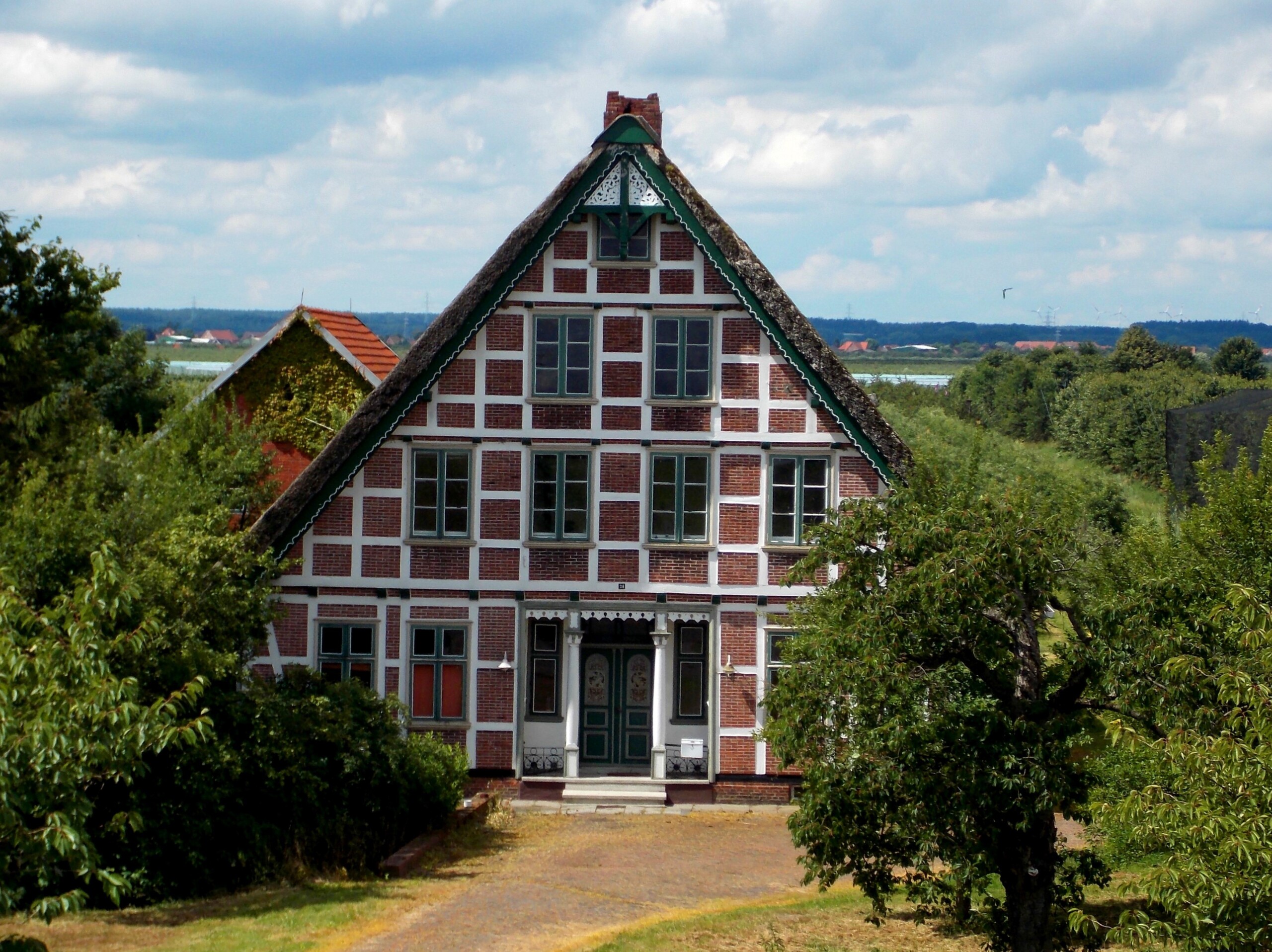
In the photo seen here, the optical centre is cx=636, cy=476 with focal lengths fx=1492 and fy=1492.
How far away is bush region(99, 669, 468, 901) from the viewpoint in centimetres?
1828

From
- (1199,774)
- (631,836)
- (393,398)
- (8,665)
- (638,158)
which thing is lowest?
(631,836)

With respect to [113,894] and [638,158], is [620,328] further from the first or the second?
[113,894]

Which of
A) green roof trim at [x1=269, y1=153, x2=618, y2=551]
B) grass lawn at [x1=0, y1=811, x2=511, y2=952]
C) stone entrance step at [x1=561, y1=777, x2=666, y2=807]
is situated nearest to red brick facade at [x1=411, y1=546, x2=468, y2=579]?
green roof trim at [x1=269, y1=153, x2=618, y2=551]

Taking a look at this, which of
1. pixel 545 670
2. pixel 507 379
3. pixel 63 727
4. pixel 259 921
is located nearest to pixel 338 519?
pixel 507 379

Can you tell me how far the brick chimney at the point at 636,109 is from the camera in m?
25.6

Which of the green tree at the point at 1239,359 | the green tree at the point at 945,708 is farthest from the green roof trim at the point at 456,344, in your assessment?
the green tree at the point at 1239,359

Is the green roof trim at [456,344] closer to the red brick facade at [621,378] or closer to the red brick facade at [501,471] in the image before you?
the red brick facade at [501,471]

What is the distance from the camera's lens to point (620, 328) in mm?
25000

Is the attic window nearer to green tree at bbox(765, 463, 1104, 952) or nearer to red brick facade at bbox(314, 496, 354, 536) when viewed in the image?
red brick facade at bbox(314, 496, 354, 536)

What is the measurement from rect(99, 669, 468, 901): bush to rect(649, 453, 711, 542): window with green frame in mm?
5627

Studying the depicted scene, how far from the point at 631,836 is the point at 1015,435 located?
102145mm

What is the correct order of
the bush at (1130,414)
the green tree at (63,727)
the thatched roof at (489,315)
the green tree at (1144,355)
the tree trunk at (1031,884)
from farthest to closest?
the green tree at (1144,355), the bush at (1130,414), the thatched roof at (489,315), the tree trunk at (1031,884), the green tree at (63,727)

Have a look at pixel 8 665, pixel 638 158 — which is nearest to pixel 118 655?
pixel 8 665

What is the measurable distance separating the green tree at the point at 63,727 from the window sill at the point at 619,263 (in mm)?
14118
